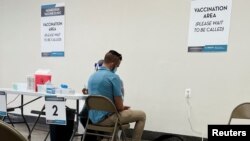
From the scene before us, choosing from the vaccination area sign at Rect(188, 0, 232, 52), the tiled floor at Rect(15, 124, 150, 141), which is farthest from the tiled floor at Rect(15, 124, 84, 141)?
the vaccination area sign at Rect(188, 0, 232, 52)

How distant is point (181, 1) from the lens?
329 centimetres

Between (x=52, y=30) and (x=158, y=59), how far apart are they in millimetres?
1870

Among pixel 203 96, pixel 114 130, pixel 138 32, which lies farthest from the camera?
pixel 138 32

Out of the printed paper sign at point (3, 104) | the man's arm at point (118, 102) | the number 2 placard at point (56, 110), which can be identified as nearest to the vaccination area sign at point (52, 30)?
the printed paper sign at point (3, 104)

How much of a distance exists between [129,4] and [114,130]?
6.30 ft

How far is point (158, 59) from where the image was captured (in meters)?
3.44

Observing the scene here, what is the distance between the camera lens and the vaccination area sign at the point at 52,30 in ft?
13.8

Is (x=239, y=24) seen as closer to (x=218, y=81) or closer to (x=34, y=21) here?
(x=218, y=81)

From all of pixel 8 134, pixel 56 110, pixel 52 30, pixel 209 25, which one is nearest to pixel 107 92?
pixel 56 110

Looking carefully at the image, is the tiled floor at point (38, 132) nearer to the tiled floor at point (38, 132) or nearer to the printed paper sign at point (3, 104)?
the tiled floor at point (38, 132)

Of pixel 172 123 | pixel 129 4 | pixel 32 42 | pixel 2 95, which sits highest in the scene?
pixel 129 4

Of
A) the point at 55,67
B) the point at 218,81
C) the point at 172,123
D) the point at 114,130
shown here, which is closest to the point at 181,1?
the point at 218,81

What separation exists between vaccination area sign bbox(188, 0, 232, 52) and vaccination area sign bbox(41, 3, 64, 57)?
6.71 ft

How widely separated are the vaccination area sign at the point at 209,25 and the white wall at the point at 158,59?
7 centimetres
